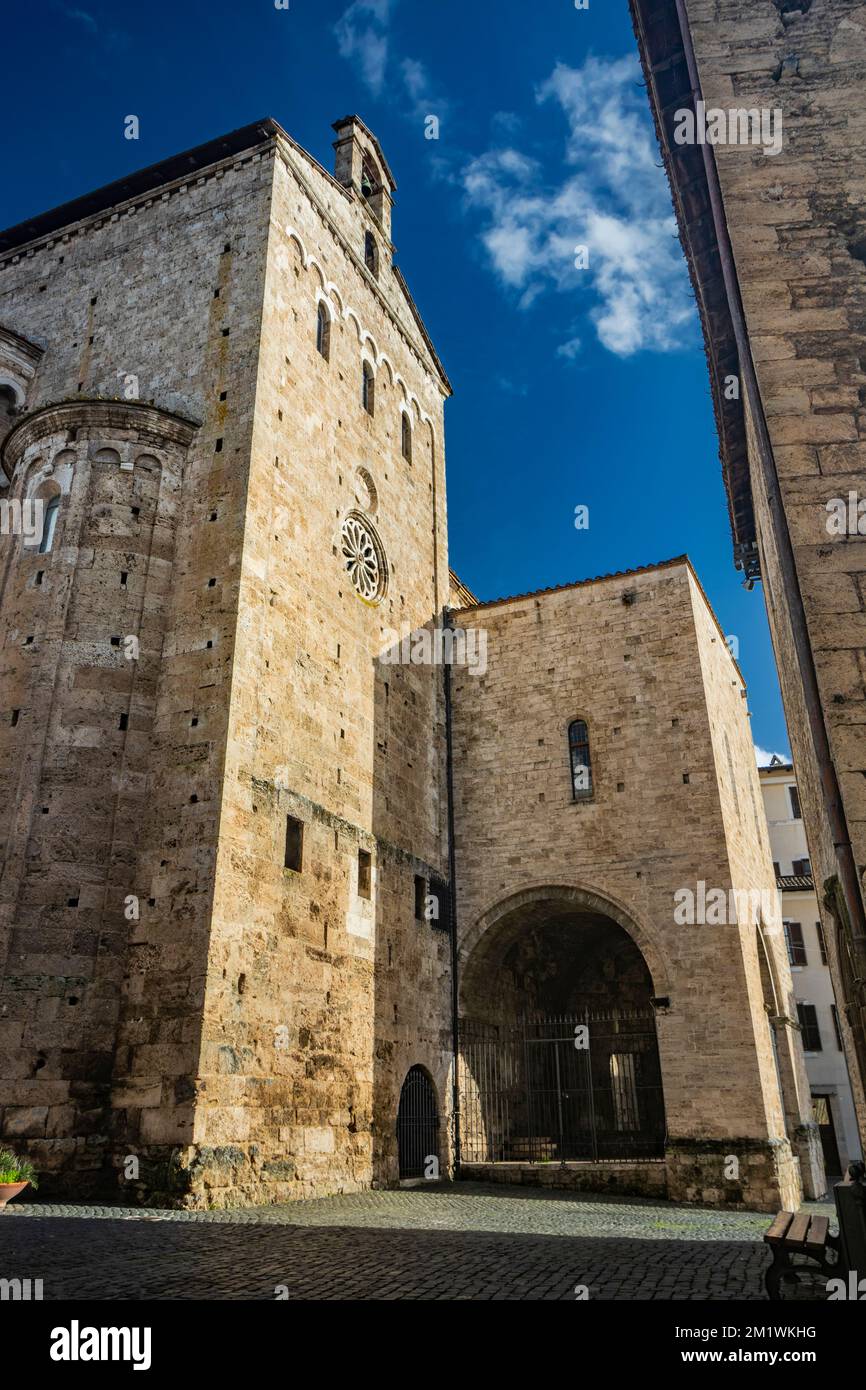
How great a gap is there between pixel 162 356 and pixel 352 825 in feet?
27.7

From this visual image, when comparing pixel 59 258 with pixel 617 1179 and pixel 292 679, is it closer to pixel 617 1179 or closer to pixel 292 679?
pixel 292 679

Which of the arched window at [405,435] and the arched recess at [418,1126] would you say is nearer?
the arched recess at [418,1126]

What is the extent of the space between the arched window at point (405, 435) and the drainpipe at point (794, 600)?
11336mm

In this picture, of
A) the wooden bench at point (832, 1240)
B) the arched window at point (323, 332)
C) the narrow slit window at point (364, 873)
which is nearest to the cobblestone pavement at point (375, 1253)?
the wooden bench at point (832, 1240)

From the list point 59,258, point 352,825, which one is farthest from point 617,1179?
point 59,258

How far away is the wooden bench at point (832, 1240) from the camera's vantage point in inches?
198

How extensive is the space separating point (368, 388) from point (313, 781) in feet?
30.5

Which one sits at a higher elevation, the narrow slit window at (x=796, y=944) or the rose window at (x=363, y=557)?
the rose window at (x=363, y=557)

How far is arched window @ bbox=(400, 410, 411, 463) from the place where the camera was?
20483mm

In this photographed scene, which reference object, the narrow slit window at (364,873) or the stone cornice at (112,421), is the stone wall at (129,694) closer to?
the stone cornice at (112,421)

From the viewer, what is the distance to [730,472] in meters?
13.5

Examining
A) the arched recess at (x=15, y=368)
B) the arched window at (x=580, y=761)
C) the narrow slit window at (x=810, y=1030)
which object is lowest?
the narrow slit window at (x=810, y=1030)

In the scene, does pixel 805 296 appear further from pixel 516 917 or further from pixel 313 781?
pixel 516 917

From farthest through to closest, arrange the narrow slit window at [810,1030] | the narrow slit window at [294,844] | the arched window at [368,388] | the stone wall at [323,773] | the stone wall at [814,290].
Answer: the narrow slit window at [810,1030] → the arched window at [368,388] → the narrow slit window at [294,844] → the stone wall at [323,773] → the stone wall at [814,290]
